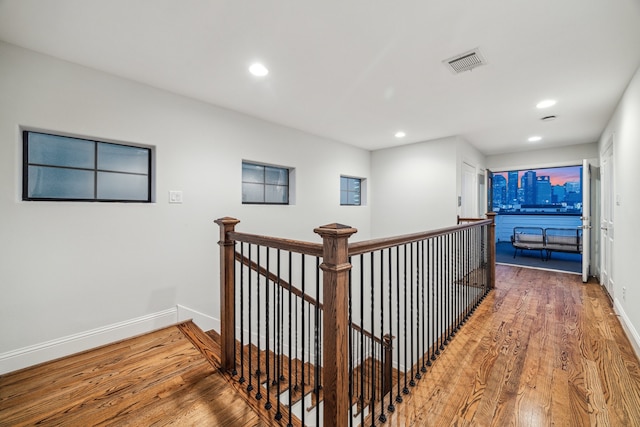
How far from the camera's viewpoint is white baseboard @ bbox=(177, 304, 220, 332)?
2791 mm

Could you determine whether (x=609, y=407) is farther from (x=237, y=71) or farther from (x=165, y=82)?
(x=165, y=82)

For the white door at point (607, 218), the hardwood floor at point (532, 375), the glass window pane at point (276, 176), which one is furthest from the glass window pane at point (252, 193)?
the white door at point (607, 218)

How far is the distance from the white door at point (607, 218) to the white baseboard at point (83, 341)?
5220 millimetres

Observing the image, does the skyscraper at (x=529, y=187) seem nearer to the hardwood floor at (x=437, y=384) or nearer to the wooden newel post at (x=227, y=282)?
the hardwood floor at (x=437, y=384)

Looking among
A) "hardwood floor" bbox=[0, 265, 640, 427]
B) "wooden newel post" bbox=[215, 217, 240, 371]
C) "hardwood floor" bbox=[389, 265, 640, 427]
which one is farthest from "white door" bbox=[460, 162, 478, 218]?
"wooden newel post" bbox=[215, 217, 240, 371]

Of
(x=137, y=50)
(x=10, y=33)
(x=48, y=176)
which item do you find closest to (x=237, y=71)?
(x=137, y=50)

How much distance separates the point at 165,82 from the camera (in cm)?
259

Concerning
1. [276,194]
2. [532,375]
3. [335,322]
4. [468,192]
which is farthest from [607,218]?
[335,322]

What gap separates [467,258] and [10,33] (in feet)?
14.1

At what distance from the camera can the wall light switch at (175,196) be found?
2.77 m

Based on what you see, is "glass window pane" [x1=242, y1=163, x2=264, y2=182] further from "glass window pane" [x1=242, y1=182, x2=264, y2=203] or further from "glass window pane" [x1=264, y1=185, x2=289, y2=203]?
"glass window pane" [x1=264, y1=185, x2=289, y2=203]

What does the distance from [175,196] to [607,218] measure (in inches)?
216

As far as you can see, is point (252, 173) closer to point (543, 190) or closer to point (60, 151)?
point (60, 151)

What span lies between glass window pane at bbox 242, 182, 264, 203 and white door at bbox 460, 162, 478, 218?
3.32m
